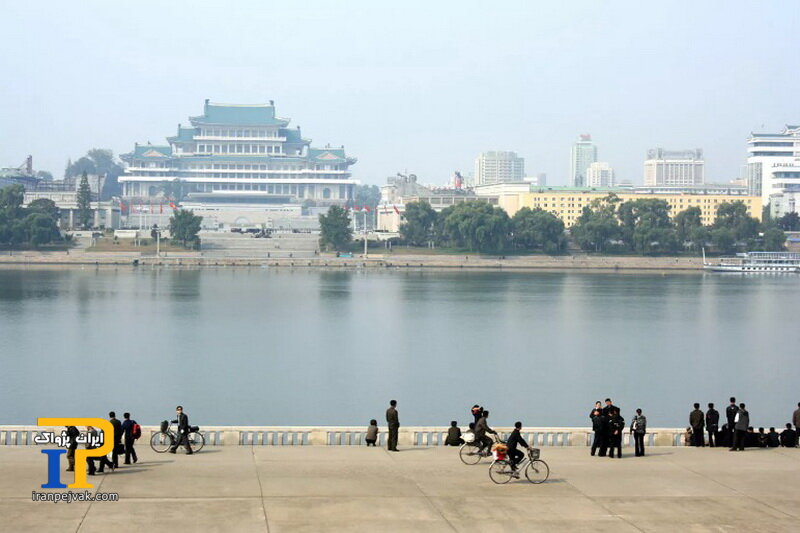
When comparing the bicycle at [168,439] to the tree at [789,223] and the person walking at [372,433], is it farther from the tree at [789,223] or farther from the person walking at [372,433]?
the tree at [789,223]

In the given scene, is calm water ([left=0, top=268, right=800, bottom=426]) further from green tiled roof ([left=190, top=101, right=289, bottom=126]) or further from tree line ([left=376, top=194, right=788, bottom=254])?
green tiled roof ([left=190, top=101, right=289, bottom=126])

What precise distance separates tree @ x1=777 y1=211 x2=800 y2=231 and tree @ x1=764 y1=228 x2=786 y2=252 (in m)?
14.0

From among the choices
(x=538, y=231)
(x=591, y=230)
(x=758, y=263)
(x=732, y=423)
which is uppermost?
(x=591, y=230)

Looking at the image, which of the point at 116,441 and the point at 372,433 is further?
the point at 372,433

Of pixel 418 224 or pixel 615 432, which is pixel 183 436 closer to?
pixel 615 432

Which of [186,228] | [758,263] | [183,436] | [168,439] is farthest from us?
[758,263]

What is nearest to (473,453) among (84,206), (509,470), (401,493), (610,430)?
(509,470)

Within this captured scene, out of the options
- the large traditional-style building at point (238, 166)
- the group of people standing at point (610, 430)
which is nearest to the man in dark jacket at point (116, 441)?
the group of people standing at point (610, 430)

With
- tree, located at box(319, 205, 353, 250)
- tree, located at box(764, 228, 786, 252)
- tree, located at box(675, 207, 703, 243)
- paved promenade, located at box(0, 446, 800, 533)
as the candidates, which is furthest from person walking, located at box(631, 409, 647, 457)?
tree, located at box(764, 228, 786, 252)

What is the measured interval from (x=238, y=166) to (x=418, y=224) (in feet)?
145

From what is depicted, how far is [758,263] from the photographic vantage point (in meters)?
112

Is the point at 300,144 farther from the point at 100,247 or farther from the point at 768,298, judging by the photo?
the point at 768,298

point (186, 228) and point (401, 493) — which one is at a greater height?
point (186, 228)

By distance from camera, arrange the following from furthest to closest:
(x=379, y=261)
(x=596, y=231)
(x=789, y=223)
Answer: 1. (x=789, y=223)
2. (x=596, y=231)
3. (x=379, y=261)
